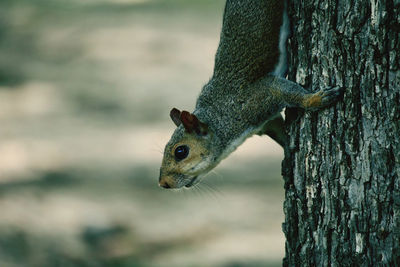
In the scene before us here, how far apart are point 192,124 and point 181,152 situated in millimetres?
135

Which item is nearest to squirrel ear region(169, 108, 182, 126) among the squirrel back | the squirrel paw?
the squirrel back

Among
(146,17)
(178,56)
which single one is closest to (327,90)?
(178,56)

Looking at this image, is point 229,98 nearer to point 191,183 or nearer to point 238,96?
point 238,96

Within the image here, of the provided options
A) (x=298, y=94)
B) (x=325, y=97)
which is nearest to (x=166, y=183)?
(x=298, y=94)

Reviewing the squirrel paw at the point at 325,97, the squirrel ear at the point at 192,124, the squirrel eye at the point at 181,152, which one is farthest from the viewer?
the squirrel eye at the point at 181,152

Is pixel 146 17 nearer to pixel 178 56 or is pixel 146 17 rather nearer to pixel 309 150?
pixel 178 56

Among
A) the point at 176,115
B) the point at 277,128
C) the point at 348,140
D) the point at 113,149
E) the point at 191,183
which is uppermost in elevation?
the point at 113,149

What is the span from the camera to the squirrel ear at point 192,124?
10.00 feet

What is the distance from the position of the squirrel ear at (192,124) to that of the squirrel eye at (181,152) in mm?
76

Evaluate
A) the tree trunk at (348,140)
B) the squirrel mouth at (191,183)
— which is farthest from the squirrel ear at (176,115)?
the tree trunk at (348,140)

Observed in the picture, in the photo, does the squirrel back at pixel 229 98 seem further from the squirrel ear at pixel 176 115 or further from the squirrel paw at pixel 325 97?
the squirrel paw at pixel 325 97

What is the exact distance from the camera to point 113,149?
591 cm

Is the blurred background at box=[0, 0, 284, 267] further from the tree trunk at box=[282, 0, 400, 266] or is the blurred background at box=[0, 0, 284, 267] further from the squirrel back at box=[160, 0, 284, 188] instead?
the tree trunk at box=[282, 0, 400, 266]

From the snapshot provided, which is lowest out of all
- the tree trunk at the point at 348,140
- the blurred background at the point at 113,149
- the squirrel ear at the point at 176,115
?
the tree trunk at the point at 348,140
